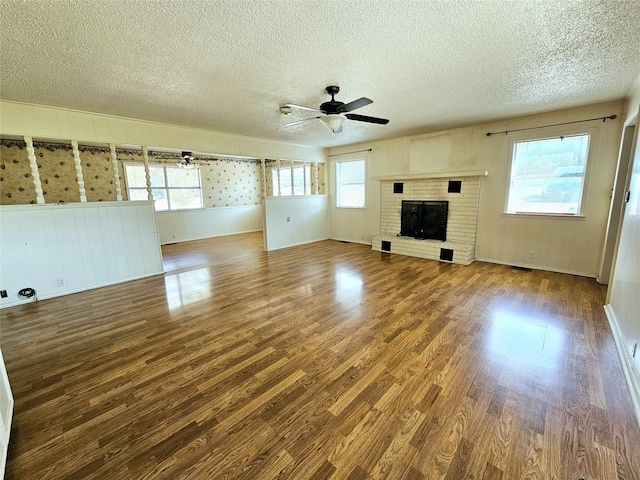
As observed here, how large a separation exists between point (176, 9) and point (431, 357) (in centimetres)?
319

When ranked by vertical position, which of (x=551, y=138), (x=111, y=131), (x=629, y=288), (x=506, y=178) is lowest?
(x=629, y=288)

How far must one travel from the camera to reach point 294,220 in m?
6.98

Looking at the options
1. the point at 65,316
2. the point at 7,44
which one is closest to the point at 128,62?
the point at 7,44

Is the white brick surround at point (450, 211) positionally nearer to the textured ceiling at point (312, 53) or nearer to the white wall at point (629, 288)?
the textured ceiling at point (312, 53)

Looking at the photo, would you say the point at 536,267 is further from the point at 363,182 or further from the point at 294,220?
the point at 294,220

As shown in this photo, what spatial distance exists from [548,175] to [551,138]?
22.7 inches

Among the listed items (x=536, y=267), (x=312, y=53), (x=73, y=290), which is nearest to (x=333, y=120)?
(x=312, y=53)

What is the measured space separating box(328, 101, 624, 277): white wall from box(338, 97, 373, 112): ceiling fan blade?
10.9 feet

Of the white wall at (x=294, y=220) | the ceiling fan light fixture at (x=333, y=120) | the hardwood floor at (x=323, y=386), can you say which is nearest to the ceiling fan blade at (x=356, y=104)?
the ceiling fan light fixture at (x=333, y=120)

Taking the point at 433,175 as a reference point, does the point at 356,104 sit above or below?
above

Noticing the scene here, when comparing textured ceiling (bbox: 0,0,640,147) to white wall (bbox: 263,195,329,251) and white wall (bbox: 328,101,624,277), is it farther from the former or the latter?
white wall (bbox: 263,195,329,251)

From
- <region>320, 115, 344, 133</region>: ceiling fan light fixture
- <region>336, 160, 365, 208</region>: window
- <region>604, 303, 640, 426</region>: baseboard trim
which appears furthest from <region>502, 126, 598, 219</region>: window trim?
<region>320, 115, 344, 133</region>: ceiling fan light fixture

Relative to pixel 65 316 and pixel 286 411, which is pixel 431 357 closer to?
pixel 286 411

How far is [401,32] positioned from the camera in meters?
2.05
